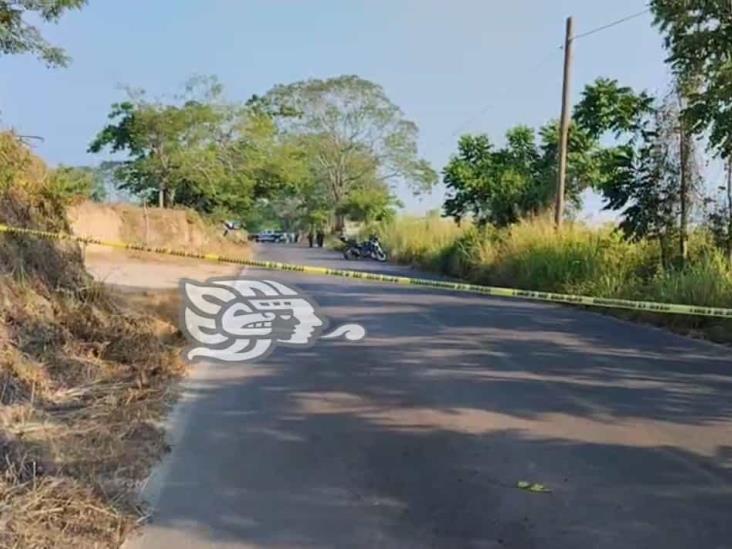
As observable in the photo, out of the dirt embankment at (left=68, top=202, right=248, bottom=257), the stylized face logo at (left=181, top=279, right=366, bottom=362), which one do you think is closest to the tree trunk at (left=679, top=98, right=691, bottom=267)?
the stylized face logo at (left=181, top=279, right=366, bottom=362)

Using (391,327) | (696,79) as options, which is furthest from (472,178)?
(391,327)

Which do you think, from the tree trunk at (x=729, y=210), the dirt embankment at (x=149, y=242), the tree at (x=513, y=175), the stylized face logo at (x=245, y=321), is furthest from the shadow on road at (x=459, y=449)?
the tree at (x=513, y=175)

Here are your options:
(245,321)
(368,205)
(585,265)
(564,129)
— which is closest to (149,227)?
(564,129)

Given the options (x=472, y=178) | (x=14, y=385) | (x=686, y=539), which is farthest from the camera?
(x=472, y=178)

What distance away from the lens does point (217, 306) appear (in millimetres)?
13398

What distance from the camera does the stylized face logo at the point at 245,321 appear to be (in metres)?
9.43

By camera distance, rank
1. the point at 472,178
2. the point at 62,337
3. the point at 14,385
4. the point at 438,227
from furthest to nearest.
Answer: the point at 438,227 < the point at 472,178 < the point at 62,337 < the point at 14,385

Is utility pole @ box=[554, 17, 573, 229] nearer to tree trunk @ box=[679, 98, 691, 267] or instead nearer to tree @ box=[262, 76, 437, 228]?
tree trunk @ box=[679, 98, 691, 267]

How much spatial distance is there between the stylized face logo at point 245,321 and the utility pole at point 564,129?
8334mm

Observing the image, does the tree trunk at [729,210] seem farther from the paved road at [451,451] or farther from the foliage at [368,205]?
the foliage at [368,205]

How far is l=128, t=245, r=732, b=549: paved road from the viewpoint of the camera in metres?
3.90

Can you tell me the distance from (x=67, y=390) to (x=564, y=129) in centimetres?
1793

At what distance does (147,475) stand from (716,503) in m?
3.18

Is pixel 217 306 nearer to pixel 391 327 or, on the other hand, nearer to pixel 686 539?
pixel 391 327
